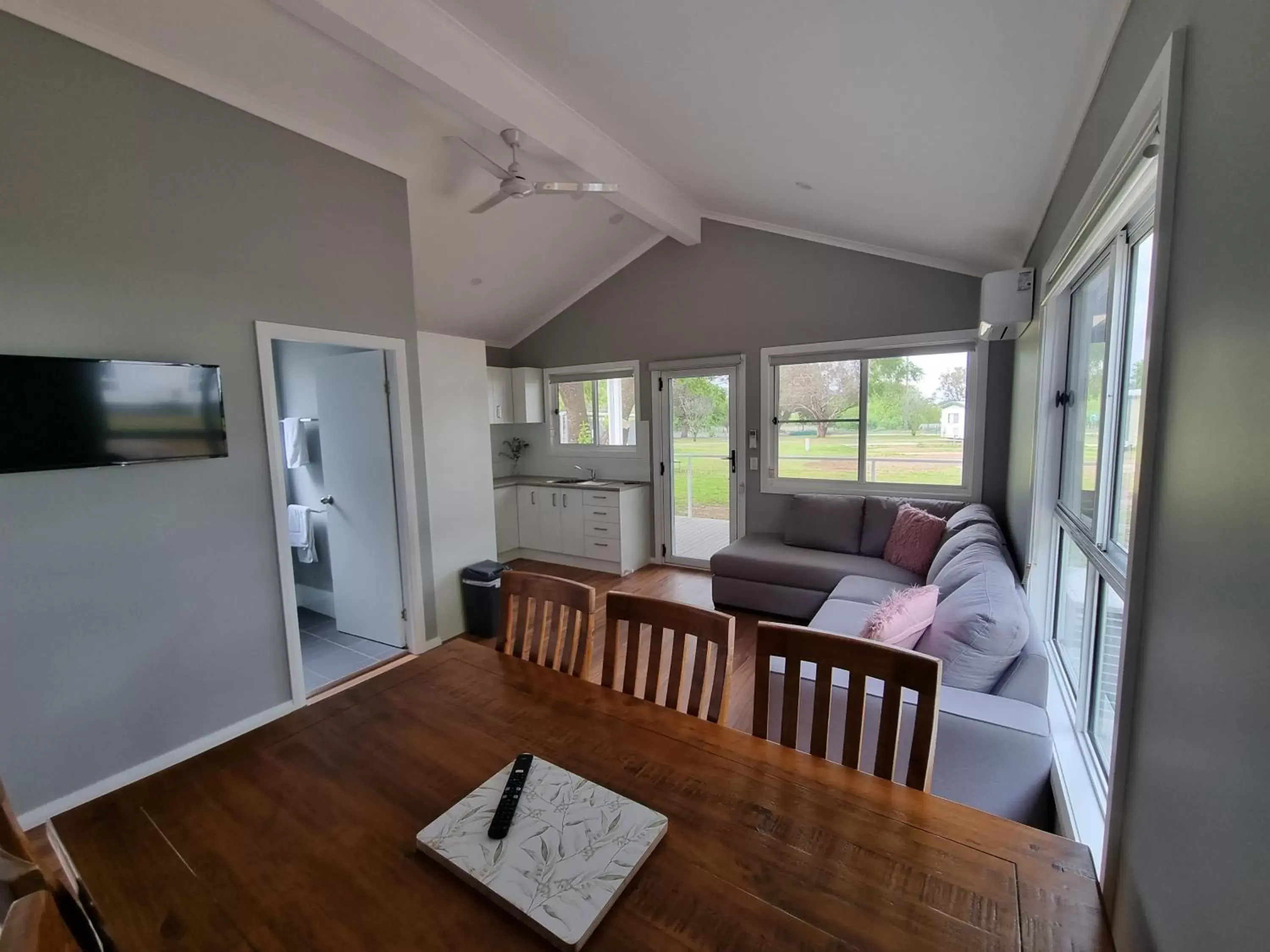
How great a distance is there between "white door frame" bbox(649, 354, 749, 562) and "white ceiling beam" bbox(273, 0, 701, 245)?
1.68 metres

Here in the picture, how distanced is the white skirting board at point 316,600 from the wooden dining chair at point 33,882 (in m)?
3.19

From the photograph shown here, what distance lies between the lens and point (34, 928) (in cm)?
53

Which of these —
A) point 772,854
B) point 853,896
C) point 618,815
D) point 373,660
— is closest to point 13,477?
point 373,660

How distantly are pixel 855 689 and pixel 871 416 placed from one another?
3.40 m

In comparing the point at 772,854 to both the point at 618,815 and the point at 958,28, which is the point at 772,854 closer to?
the point at 618,815

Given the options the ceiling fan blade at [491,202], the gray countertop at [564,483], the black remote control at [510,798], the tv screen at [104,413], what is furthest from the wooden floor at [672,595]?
the ceiling fan blade at [491,202]

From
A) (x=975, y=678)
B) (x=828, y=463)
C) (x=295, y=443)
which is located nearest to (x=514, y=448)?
(x=295, y=443)

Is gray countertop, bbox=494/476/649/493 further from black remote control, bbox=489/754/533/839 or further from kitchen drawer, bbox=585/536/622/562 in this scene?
black remote control, bbox=489/754/533/839

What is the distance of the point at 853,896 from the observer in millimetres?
808

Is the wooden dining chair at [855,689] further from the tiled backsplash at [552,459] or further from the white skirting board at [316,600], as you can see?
the tiled backsplash at [552,459]

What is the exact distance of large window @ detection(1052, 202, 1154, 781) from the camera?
4.54 ft

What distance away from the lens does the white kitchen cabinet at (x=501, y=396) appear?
549cm

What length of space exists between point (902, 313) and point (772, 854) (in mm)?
3977

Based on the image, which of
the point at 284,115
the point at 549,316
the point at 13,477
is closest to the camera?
the point at 13,477
